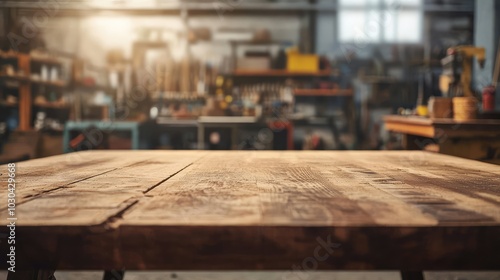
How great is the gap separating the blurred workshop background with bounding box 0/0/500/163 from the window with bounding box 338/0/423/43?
0.02 m

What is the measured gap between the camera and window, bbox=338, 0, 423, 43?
7.46 meters

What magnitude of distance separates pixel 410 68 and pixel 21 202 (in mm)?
7403

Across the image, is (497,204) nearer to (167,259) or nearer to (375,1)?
(167,259)

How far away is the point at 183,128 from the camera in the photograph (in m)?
7.03

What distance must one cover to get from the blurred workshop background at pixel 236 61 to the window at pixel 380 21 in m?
0.02

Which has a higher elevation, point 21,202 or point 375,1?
point 375,1

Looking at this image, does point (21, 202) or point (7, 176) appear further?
point (7, 176)

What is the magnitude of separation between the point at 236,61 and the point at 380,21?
2.43 metres

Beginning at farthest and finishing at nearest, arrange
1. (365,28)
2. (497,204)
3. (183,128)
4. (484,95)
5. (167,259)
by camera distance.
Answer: (365,28) → (183,128) → (484,95) → (497,204) → (167,259)

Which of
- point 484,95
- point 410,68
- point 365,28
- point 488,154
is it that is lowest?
point 488,154

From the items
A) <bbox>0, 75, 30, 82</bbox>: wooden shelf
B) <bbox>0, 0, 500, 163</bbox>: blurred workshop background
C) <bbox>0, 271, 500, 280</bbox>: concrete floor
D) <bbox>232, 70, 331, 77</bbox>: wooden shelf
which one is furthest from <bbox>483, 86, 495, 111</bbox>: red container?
<bbox>0, 75, 30, 82</bbox>: wooden shelf

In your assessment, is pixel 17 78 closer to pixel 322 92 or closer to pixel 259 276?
pixel 322 92

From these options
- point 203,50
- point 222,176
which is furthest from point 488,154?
point 203,50

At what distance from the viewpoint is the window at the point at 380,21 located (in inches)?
294
